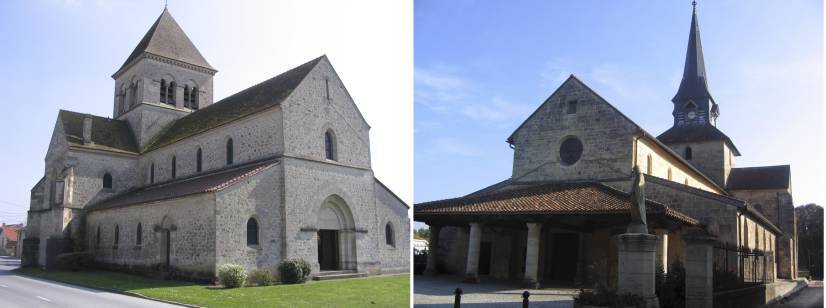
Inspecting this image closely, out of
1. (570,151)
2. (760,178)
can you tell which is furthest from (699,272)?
(760,178)

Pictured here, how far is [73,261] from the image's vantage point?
96.0 ft

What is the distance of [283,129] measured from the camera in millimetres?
23953

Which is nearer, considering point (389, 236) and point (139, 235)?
point (139, 235)

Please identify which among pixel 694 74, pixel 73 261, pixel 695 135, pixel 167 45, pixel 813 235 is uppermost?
pixel 167 45

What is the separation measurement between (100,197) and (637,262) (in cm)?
2992

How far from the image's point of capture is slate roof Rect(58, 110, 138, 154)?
Result: 33.8 m

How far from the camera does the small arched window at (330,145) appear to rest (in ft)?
84.4

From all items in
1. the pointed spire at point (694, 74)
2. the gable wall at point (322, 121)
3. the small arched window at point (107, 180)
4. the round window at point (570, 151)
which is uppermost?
the pointed spire at point (694, 74)

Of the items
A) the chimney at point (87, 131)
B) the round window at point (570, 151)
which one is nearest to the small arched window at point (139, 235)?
the chimney at point (87, 131)

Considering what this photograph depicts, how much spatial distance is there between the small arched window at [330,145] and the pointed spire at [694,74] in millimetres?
23964

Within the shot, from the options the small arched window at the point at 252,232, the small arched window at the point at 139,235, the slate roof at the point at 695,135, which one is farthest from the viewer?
the slate roof at the point at 695,135

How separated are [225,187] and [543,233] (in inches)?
417

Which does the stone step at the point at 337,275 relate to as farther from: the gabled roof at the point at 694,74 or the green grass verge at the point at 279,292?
the gabled roof at the point at 694,74

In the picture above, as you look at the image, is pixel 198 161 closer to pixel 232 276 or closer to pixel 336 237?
pixel 336 237
